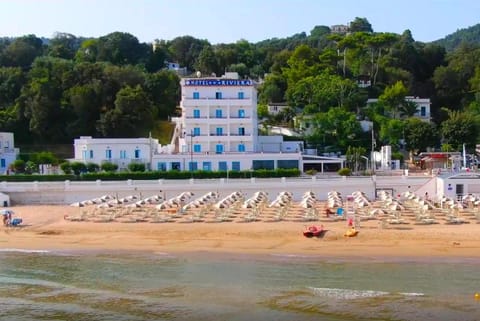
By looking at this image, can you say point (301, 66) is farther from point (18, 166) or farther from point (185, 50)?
point (185, 50)

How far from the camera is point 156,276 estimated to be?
24.4 meters

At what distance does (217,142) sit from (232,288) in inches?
1545

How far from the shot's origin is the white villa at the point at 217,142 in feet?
188

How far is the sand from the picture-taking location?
2842cm

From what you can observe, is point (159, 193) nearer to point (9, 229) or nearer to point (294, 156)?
point (9, 229)

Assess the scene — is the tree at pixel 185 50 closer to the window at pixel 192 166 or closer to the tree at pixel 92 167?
the window at pixel 192 166

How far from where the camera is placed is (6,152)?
201ft

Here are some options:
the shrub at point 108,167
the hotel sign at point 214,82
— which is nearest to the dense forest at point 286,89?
the hotel sign at point 214,82

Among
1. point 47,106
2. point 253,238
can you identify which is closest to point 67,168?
point 47,106

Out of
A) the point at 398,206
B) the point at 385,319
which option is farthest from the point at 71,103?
the point at 385,319

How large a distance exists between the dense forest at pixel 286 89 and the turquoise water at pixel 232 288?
136 feet

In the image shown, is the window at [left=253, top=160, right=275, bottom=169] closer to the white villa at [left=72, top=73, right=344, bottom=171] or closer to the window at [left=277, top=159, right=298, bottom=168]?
the white villa at [left=72, top=73, right=344, bottom=171]

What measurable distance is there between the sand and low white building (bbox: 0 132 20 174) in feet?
84.4

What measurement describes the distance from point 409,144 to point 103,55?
170 ft
